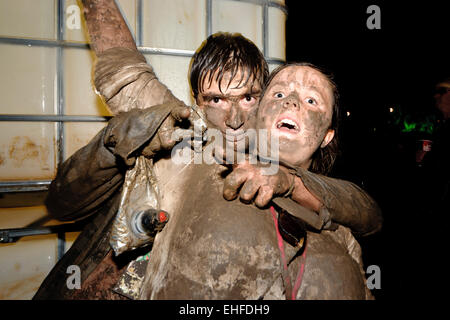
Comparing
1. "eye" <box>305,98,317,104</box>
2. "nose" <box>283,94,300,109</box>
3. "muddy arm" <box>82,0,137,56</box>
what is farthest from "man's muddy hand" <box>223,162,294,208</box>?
"muddy arm" <box>82,0,137,56</box>

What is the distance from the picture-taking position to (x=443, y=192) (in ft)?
10.8

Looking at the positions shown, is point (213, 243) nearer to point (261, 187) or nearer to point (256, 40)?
point (261, 187)

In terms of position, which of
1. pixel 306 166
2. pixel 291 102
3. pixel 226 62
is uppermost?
pixel 226 62

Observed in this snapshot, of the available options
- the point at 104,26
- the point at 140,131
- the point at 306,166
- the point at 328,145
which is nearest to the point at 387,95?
the point at 328,145

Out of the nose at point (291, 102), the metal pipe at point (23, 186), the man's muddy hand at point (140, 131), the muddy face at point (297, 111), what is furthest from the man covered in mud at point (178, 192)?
the metal pipe at point (23, 186)

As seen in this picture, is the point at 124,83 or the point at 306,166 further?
the point at 306,166

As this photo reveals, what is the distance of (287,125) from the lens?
5.22 feet

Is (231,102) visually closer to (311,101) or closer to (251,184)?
(311,101)

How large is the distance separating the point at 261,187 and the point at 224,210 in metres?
0.22

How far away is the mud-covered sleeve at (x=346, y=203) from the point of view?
52.2 inches

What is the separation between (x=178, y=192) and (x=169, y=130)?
32 cm

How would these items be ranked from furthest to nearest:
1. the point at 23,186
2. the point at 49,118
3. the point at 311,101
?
the point at 49,118 < the point at 23,186 < the point at 311,101

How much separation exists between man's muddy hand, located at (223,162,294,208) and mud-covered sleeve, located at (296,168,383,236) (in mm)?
263
